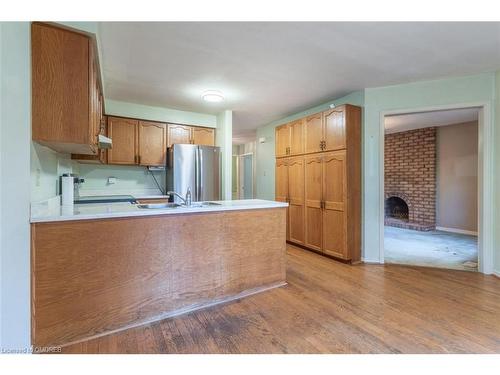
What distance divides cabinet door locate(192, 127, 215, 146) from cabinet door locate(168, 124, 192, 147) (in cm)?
11

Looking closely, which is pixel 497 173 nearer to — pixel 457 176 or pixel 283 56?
pixel 283 56

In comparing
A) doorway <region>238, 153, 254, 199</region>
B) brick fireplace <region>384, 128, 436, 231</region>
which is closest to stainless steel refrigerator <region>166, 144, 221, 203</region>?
doorway <region>238, 153, 254, 199</region>

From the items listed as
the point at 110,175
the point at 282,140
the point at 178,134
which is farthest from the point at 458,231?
the point at 110,175

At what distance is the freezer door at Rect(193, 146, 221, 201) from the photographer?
4.16m

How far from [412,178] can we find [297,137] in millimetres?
3811

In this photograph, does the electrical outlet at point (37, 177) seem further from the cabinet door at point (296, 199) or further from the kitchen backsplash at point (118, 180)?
the cabinet door at point (296, 199)

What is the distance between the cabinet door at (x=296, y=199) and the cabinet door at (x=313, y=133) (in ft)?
0.85

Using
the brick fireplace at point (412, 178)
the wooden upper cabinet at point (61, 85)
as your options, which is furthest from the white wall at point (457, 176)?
the wooden upper cabinet at point (61, 85)

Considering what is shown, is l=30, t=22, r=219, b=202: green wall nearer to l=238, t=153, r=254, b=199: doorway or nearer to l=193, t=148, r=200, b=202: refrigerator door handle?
l=193, t=148, r=200, b=202: refrigerator door handle

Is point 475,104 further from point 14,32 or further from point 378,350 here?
point 14,32

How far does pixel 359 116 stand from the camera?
11.4 ft

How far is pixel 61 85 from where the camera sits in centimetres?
173
